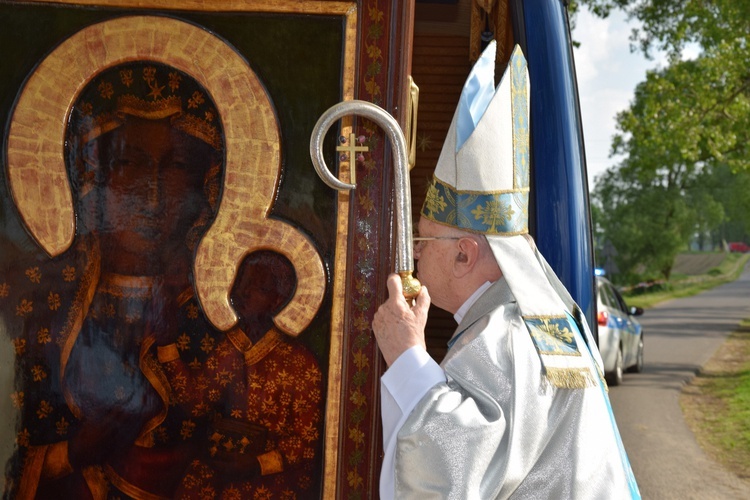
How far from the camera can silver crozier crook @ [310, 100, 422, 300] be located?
238cm

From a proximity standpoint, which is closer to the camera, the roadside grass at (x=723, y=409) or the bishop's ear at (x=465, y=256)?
the bishop's ear at (x=465, y=256)

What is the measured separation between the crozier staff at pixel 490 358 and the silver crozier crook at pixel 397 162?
0.04m

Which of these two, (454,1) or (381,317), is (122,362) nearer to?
(381,317)

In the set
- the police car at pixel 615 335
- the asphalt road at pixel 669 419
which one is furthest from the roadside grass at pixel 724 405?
the police car at pixel 615 335

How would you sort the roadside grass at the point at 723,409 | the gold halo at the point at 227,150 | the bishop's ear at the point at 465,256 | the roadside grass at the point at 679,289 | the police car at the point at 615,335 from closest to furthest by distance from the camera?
the bishop's ear at the point at 465,256 < the gold halo at the point at 227,150 < the roadside grass at the point at 723,409 < the police car at the point at 615,335 < the roadside grass at the point at 679,289

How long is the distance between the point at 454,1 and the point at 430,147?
660 mm

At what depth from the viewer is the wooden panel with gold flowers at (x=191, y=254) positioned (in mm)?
2604

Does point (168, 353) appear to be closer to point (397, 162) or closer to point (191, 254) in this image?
point (191, 254)

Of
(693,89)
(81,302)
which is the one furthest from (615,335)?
(81,302)

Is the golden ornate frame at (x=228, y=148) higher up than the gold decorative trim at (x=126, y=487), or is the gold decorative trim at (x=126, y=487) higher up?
the golden ornate frame at (x=228, y=148)

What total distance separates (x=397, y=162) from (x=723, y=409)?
32.0 feet

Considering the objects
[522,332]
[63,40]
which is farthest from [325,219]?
[63,40]

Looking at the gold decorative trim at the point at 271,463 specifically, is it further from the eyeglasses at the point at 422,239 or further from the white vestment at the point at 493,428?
the eyeglasses at the point at 422,239

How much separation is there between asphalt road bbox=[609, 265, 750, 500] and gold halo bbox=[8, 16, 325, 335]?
5.36m
